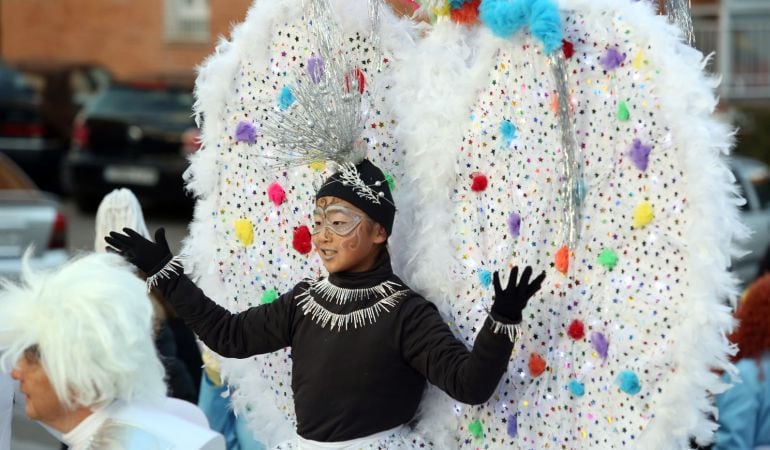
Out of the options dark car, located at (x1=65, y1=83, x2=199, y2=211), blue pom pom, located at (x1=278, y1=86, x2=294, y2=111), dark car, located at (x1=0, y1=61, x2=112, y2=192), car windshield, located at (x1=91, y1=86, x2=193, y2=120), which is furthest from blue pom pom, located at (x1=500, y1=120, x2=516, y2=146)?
dark car, located at (x1=0, y1=61, x2=112, y2=192)

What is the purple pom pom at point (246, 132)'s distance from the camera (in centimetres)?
363

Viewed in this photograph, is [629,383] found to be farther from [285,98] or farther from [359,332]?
[285,98]

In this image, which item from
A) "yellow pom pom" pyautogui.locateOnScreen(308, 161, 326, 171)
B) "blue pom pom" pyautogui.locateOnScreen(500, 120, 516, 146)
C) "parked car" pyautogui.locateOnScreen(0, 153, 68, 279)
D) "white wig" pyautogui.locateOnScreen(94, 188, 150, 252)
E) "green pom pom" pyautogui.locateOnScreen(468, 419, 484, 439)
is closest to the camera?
"blue pom pom" pyautogui.locateOnScreen(500, 120, 516, 146)

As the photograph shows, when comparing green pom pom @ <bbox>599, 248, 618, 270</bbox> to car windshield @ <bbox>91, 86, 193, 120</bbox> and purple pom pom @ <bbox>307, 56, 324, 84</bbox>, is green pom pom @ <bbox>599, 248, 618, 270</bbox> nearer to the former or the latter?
purple pom pom @ <bbox>307, 56, 324, 84</bbox>

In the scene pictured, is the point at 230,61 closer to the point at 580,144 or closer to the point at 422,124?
the point at 422,124

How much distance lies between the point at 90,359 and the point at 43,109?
43.7 feet

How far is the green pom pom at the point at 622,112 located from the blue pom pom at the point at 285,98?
41.8 inches

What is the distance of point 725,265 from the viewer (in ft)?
8.64

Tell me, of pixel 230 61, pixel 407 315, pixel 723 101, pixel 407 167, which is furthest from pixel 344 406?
pixel 723 101

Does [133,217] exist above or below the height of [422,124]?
below

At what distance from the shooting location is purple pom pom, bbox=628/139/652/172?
2.77 meters

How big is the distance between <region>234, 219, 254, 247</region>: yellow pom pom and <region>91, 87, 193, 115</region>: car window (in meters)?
9.20

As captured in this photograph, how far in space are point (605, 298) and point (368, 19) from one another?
1.08 m

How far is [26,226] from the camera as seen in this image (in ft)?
25.9
